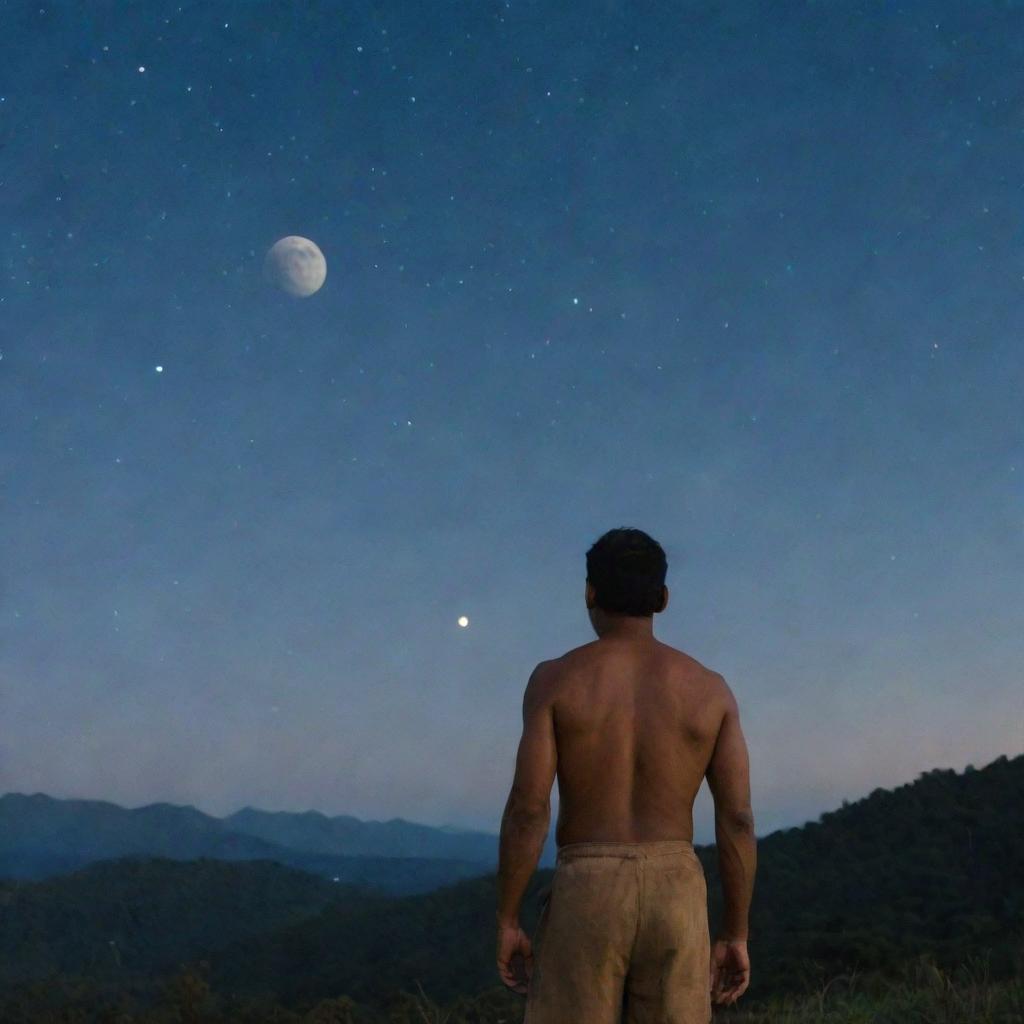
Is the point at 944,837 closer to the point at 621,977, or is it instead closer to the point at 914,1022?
the point at 914,1022

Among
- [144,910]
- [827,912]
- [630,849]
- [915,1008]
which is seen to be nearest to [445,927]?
[827,912]

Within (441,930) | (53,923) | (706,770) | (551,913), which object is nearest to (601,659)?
(706,770)

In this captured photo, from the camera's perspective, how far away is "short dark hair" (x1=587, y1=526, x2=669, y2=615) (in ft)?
10.9

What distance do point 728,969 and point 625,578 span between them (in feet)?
4.21

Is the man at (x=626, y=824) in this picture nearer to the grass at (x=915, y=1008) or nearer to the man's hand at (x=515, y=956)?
the man's hand at (x=515, y=956)

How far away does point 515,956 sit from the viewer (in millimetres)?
3193

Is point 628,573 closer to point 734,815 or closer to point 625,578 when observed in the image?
point 625,578

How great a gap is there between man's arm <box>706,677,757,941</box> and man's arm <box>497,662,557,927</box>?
0.55 m

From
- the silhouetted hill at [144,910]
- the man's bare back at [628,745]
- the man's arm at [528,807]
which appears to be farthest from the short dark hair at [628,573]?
the silhouetted hill at [144,910]

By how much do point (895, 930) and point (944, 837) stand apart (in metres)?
14.9

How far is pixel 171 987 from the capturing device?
1179 inches

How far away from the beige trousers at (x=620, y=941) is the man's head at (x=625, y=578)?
72cm

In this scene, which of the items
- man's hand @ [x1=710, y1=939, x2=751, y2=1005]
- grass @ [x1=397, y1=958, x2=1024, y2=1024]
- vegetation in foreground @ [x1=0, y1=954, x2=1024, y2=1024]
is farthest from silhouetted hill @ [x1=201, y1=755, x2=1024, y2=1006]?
man's hand @ [x1=710, y1=939, x2=751, y2=1005]

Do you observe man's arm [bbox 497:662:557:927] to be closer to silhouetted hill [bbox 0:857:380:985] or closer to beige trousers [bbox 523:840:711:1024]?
beige trousers [bbox 523:840:711:1024]
